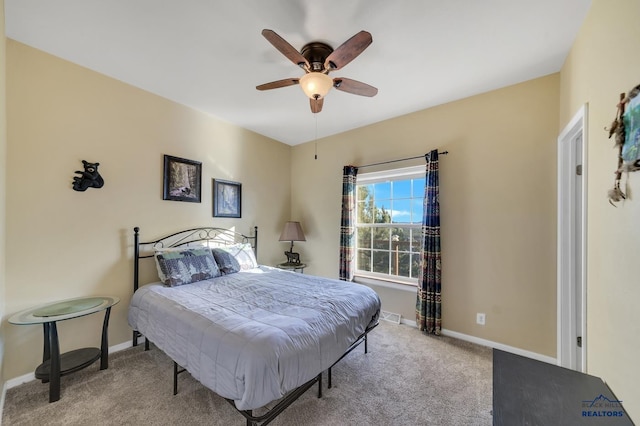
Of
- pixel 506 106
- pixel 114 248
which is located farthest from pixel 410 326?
pixel 114 248

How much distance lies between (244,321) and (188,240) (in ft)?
6.26

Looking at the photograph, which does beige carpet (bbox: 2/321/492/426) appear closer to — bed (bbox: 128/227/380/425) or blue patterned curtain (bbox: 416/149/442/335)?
bed (bbox: 128/227/380/425)

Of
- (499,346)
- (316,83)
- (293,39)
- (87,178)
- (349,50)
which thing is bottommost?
(499,346)

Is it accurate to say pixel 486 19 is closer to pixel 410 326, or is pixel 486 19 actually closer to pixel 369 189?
pixel 369 189

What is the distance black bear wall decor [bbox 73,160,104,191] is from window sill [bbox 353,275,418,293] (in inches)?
127

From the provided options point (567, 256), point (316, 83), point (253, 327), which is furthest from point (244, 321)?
point (567, 256)

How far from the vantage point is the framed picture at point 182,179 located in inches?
114

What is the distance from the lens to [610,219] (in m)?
1.31

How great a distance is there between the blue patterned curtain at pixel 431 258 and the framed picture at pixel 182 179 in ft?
9.36

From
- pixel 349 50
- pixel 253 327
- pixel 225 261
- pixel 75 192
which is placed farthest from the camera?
pixel 225 261

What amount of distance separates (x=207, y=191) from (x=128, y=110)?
118 cm

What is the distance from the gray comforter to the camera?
1.34m

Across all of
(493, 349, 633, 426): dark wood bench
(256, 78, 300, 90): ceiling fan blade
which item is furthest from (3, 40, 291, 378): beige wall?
(493, 349, 633, 426): dark wood bench

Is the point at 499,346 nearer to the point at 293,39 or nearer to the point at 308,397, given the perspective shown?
the point at 308,397
